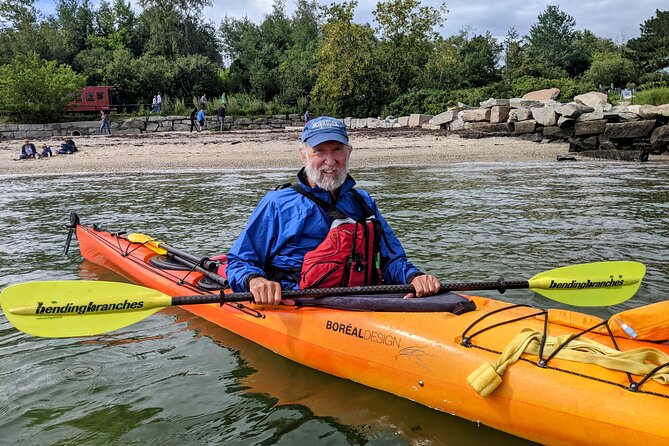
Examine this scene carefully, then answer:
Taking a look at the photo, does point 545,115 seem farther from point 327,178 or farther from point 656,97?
point 327,178

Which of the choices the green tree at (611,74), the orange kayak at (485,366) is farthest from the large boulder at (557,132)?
the green tree at (611,74)

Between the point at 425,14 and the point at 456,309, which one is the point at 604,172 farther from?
the point at 425,14

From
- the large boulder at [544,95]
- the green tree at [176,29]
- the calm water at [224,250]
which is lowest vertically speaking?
the calm water at [224,250]

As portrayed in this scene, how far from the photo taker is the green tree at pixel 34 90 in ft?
83.6

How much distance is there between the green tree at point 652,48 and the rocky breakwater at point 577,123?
15.9 m

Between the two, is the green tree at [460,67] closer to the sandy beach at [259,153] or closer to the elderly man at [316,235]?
the sandy beach at [259,153]

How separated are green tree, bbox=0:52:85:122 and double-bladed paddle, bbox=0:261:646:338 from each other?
2579 cm

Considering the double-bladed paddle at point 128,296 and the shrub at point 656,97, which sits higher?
the shrub at point 656,97

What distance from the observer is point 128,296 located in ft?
11.4

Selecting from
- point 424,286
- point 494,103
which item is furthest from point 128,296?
point 494,103

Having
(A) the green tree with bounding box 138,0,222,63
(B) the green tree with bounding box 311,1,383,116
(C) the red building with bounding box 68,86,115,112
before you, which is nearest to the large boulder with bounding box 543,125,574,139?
(B) the green tree with bounding box 311,1,383,116

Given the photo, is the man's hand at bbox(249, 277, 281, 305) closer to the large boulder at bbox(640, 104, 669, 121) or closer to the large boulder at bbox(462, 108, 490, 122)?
the large boulder at bbox(640, 104, 669, 121)

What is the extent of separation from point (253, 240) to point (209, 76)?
3077cm

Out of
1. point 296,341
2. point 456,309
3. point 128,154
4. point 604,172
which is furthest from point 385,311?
point 128,154
